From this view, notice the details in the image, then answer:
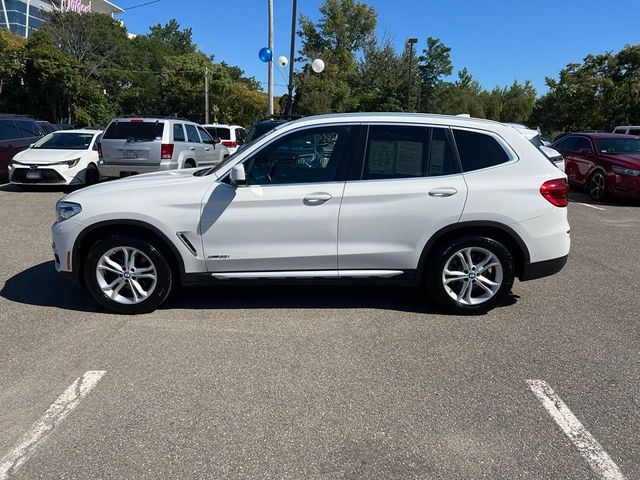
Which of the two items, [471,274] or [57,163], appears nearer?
[471,274]

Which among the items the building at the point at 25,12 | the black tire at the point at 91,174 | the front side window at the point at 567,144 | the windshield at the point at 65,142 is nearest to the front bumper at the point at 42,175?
the black tire at the point at 91,174

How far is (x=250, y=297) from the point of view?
5.30 m

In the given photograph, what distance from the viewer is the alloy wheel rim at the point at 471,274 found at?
15.7 ft

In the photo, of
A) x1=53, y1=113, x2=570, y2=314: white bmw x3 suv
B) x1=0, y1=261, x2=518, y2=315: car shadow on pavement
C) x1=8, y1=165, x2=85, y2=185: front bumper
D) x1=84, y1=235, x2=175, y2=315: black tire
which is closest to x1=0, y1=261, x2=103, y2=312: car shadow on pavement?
x1=0, y1=261, x2=518, y2=315: car shadow on pavement

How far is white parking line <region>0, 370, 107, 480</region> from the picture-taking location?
277 cm

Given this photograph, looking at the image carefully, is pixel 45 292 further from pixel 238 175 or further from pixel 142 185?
pixel 238 175

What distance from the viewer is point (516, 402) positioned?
11.1 ft

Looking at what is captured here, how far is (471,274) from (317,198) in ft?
5.09

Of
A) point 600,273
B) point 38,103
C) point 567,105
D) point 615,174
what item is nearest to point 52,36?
point 38,103

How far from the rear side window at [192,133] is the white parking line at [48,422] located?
10228 millimetres

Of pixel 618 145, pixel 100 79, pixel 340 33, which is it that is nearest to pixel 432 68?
pixel 340 33

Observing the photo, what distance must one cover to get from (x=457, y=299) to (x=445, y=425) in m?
1.85

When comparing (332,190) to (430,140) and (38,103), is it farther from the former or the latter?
(38,103)

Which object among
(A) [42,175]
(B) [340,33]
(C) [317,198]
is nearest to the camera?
(C) [317,198]
